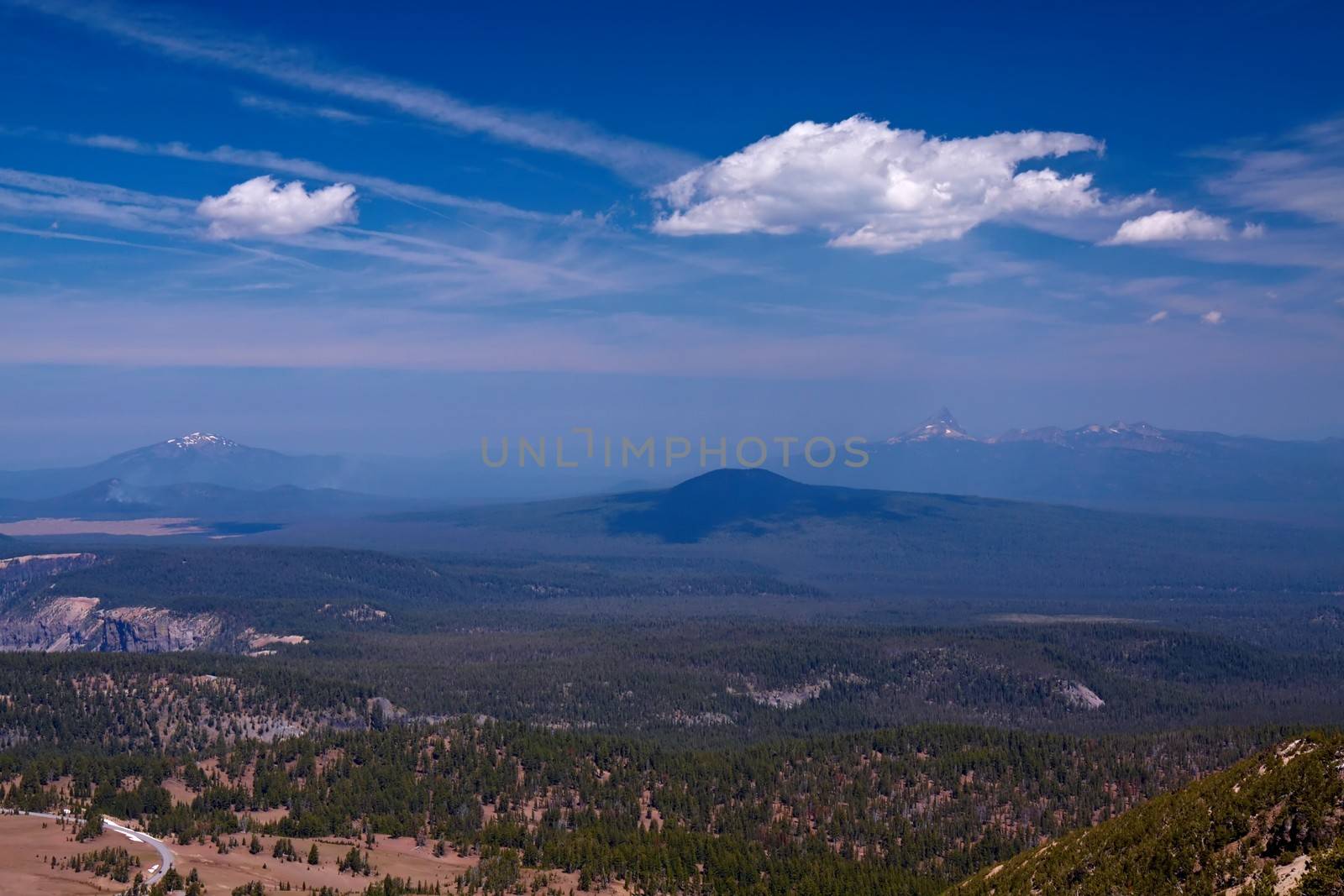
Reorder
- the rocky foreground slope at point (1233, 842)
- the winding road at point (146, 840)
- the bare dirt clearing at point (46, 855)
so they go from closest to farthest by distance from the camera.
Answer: the rocky foreground slope at point (1233, 842) → the bare dirt clearing at point (46, 855) → the winding road at point (146, 840)

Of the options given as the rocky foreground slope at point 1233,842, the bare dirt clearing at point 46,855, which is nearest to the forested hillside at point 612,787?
the bare dirt clearing at point 46,855

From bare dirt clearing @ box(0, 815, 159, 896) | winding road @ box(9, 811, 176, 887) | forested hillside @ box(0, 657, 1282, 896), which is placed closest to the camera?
bare dirt clearing @ box(0, 815, 159, 896)

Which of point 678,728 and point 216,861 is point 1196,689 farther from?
point 216,861

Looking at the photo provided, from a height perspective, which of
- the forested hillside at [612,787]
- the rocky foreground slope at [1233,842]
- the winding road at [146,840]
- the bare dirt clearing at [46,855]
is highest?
the rocky foreground slope at [1233,842]

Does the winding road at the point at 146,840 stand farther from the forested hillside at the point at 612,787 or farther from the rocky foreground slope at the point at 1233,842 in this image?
the rocky foreground slope at the point at 1233,842

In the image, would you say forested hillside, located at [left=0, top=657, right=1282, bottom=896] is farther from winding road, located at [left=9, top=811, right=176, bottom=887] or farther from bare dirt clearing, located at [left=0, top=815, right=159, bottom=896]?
bare dirt clearing, located at [left=0, top=815, right=159, bottom=896]

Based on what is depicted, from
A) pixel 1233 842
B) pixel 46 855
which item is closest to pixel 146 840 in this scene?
pixel 46 855

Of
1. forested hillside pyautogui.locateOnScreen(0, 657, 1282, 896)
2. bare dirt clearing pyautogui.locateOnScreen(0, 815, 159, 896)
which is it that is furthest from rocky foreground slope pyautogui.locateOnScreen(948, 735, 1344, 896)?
bare dirt clearing pyautogui.locateOnScreen(0, 815, 159, 896)

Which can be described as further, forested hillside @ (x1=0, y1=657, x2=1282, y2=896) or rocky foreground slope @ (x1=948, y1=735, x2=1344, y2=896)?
forested hillside @ (x1=0, y1=657, x2=1282, y2=896)

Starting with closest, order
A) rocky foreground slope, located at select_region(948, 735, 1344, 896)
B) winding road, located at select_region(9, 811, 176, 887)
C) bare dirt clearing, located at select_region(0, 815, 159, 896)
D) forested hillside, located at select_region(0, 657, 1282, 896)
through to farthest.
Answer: rocky foreground slope, located at select_region(948, 735, 1344, 896) → bare dirt clearing, located at select_region(0, 815, 159, 896) → winding road, located at select_region(9, 811, 176, 887) → forested hillside, located at select_region(0, 657, 1282, 896)
